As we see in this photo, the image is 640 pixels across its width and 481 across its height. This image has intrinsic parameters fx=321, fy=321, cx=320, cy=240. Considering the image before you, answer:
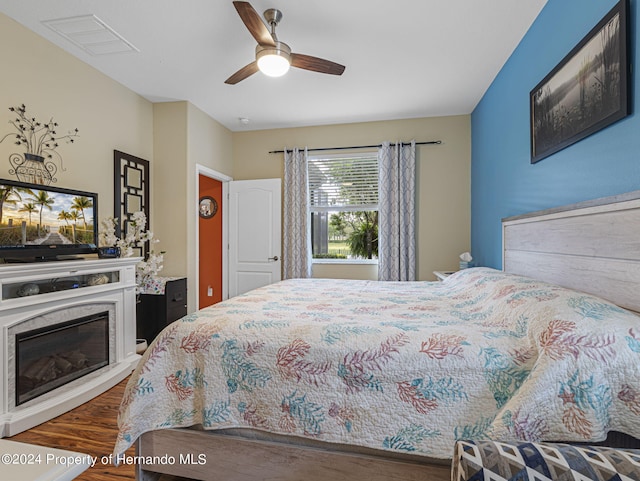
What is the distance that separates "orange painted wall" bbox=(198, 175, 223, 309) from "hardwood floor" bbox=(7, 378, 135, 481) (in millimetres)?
2764

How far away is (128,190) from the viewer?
328cm

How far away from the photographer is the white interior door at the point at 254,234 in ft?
14.2

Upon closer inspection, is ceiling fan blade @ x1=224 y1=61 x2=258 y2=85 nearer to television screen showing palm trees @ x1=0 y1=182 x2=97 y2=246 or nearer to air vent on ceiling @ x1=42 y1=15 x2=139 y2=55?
air vent on ceiling @ x1=42 y1=15 x2=139 y2=55

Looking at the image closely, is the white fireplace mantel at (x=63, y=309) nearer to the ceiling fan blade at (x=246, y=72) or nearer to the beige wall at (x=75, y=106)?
the beige wall at (x=75, y=106)

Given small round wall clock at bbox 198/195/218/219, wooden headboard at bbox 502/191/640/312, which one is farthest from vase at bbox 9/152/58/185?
wooden headboard at bbox 502/191/640/312

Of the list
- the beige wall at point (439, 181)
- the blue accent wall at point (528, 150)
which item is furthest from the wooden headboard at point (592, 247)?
the beige wall at point (439, 181)

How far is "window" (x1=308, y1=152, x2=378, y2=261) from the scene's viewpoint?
4289mm

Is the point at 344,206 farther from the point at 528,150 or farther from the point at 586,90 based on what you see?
the point at 586,90

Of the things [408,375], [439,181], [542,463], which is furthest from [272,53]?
[439,181]

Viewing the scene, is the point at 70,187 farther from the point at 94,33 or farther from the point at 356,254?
the point at 356,254

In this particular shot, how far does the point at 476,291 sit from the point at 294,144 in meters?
3.25

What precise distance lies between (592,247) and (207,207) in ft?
15.2

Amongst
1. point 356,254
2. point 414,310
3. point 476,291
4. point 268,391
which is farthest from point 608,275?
point 356,254

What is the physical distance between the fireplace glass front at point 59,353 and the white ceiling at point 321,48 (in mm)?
2137
